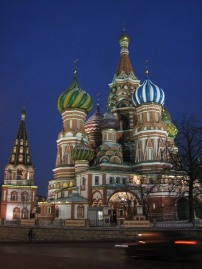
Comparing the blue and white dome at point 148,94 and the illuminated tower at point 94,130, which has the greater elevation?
the blue and white dome at point 148,94

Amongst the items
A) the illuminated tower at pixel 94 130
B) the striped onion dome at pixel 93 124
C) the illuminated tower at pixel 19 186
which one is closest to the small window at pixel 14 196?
the illuminated tower at pixel 19 186

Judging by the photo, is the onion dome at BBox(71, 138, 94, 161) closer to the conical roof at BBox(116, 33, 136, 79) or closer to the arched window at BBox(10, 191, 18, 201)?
the arched window at BBox(10, 191, 18, 201)

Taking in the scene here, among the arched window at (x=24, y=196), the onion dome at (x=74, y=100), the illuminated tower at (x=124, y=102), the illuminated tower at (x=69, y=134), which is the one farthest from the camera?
the arched window at (x=24, y=196)

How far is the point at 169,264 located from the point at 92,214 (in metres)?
26.5

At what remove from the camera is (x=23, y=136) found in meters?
61.6

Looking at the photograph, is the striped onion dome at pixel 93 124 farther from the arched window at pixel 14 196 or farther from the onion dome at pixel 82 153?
the arched window at pixel 14 196

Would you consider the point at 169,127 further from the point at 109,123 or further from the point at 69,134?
the point at 69,134

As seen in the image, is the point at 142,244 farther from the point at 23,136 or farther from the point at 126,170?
the point at 23,136

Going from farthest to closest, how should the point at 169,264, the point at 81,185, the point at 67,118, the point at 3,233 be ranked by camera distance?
1. the point at 67,118
2. the point at 81,185
3. the point at 3,233
4. the point at 169,264

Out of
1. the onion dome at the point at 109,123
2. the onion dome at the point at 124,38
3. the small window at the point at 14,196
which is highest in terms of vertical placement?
the onion dome at the point at 124,38

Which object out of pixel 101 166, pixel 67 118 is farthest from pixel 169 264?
pixel 67 118

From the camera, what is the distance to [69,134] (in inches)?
2047

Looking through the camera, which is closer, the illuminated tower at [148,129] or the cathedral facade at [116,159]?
the cathedral facade at [116,159]

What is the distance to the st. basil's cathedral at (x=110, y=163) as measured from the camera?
39.5 metres
